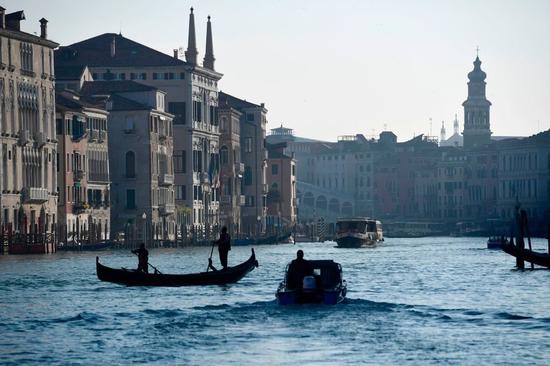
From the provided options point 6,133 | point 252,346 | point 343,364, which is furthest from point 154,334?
point 6,133

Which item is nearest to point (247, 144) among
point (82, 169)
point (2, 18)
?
point (82, 169)

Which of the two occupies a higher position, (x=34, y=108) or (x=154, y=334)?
(x=34, y=108)

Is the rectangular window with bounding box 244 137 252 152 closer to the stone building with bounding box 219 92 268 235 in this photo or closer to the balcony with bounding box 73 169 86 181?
the stone building with bounding box 219 92 268 235

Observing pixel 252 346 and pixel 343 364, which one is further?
Result: pixel 252 346

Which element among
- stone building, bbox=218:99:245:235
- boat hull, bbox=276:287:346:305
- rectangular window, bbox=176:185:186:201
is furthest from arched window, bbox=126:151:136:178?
boat hull, bbox=276:287:346:305

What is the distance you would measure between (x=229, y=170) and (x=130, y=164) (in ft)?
104

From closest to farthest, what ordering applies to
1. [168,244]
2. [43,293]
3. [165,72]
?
[43,293], [168,244], [165,72]

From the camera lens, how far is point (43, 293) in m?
70.1

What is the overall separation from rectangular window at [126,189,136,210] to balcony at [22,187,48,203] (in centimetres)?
2339

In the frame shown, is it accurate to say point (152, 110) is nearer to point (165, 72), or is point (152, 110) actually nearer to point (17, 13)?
point (165, 72)

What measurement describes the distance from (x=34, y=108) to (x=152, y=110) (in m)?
24.2

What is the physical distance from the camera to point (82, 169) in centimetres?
13388

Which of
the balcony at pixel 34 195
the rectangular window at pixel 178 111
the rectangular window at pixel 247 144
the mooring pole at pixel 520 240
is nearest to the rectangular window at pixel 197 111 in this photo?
the rectangular window at pixel 178 111

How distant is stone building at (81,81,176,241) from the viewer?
144875 millimetres
